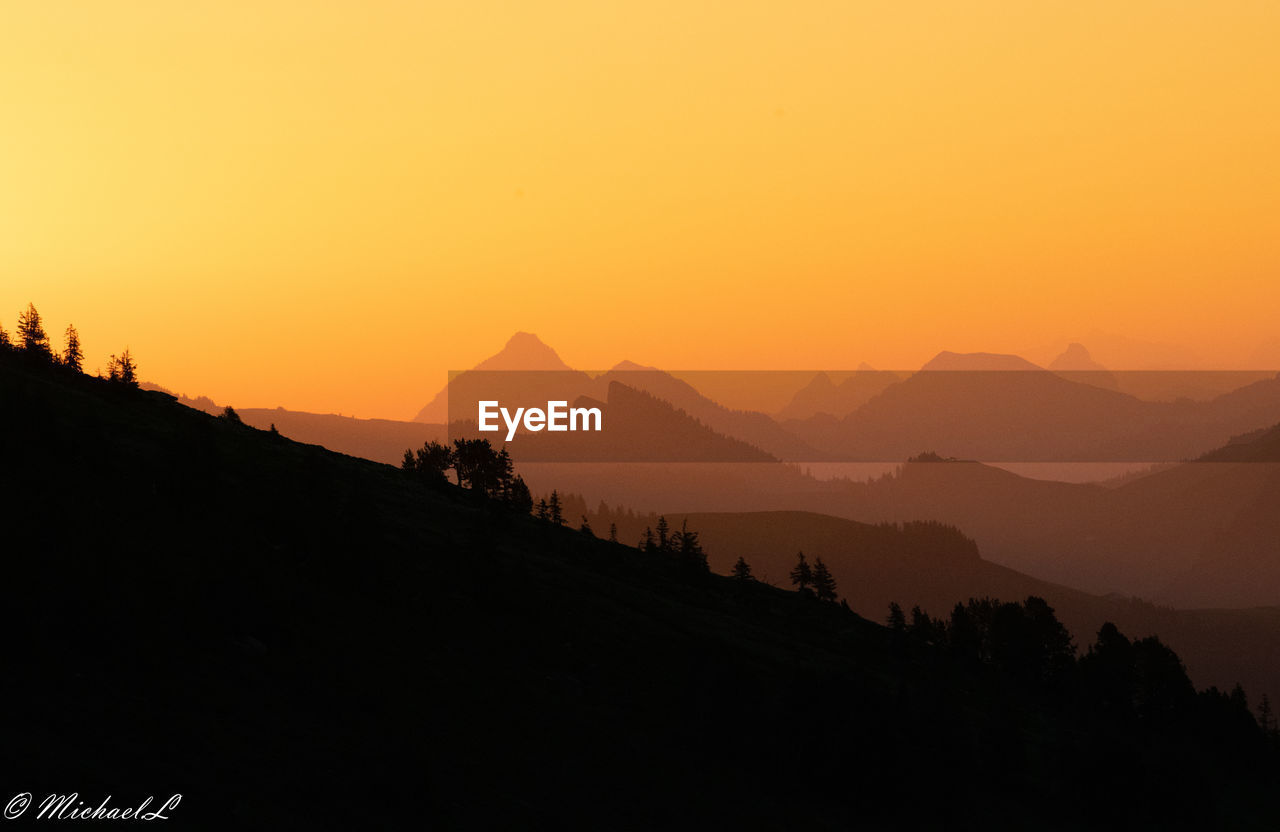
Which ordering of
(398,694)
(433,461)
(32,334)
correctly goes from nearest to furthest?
1. (398,694)
2. (32,334)
3. (433,461)

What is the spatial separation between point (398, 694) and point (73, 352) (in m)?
101

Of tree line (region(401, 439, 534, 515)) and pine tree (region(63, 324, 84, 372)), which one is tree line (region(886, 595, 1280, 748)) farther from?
pine tree (region(63, 324, 84, 372))

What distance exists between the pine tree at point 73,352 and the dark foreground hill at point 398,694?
36.7m

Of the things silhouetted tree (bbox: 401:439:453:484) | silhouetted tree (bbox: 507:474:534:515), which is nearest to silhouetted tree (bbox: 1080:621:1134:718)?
silhouetted tree (bbox: 507:474:534:515)

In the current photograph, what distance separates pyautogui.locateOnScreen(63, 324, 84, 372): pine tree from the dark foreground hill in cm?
3671

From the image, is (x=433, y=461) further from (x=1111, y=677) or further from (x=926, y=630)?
(x=1111, y=677)

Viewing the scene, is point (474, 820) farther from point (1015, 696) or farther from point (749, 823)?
point (1015, 696)

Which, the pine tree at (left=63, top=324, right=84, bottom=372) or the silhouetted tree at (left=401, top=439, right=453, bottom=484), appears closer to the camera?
the pine tree at (left=63, top=324, right=84, bottom=372)

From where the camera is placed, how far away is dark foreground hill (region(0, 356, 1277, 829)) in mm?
30844

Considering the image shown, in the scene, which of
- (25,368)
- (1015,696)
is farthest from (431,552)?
(1015,696)

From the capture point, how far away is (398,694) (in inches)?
1684

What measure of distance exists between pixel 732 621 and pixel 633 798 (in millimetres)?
58871

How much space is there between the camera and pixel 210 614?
41125 mm

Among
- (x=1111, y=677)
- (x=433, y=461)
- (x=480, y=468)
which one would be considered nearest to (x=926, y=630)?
(x=1111, y=677)
